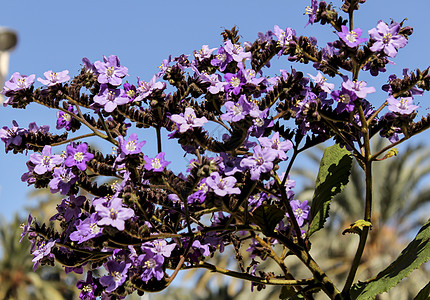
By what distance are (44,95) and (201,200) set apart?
0.81 meters

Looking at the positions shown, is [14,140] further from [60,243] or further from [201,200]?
[201,200]

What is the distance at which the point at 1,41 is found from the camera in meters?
24.6

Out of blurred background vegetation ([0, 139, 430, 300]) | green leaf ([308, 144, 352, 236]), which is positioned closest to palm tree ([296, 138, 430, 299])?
blurred background vegetation ([0, 139, 430, 300])

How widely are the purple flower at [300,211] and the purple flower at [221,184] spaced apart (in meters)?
0.82

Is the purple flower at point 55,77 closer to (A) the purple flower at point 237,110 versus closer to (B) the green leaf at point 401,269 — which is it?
(A) the purple flower at point 237,110

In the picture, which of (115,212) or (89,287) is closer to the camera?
(115,212)

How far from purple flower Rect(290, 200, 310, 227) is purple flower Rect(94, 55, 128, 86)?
1.02m

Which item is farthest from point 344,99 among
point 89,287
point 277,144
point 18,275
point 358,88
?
point 18,275

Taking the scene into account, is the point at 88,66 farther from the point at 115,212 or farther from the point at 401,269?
the point at 401,269

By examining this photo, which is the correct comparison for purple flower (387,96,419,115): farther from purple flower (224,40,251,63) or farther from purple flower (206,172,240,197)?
purple flower (206,172,240,197)

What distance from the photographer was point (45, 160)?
237 cm

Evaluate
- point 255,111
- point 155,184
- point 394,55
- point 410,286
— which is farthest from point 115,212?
point 410,286

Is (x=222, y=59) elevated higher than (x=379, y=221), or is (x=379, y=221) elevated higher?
(x=379, y=221)

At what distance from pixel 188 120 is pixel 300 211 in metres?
0.93
